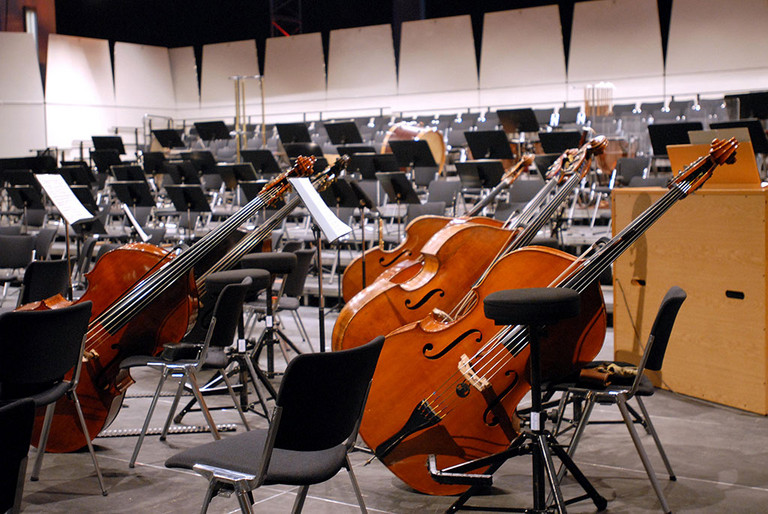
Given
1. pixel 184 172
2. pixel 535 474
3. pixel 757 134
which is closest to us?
pixel 535 474

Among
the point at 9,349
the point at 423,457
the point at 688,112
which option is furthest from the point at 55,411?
the point at 688,112

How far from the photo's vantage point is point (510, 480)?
127 inches

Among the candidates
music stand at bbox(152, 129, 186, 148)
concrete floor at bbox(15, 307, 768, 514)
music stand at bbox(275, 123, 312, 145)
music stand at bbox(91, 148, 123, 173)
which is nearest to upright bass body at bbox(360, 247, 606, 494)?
concrete floor at bbox(15, 307, 768, 514)

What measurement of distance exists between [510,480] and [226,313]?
142cm

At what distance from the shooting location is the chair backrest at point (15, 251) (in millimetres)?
6605

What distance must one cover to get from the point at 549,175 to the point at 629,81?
31.6 ft

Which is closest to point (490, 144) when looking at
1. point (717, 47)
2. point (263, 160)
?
point (263, 160)

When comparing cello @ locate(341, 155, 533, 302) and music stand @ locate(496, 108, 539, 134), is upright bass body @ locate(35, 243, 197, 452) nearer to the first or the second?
cello @ locate(341, 155, 533, 302)

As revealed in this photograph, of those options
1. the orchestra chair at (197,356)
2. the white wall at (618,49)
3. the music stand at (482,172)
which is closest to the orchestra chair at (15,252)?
the orchestra chair at (197,356)

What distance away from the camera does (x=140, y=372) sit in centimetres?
523

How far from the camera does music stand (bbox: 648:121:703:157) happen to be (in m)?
6.72

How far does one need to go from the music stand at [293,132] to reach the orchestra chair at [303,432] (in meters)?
8.28

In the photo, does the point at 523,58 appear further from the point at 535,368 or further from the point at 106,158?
the point at 535,368

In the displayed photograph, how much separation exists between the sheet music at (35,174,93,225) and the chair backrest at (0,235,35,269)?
2231mm
